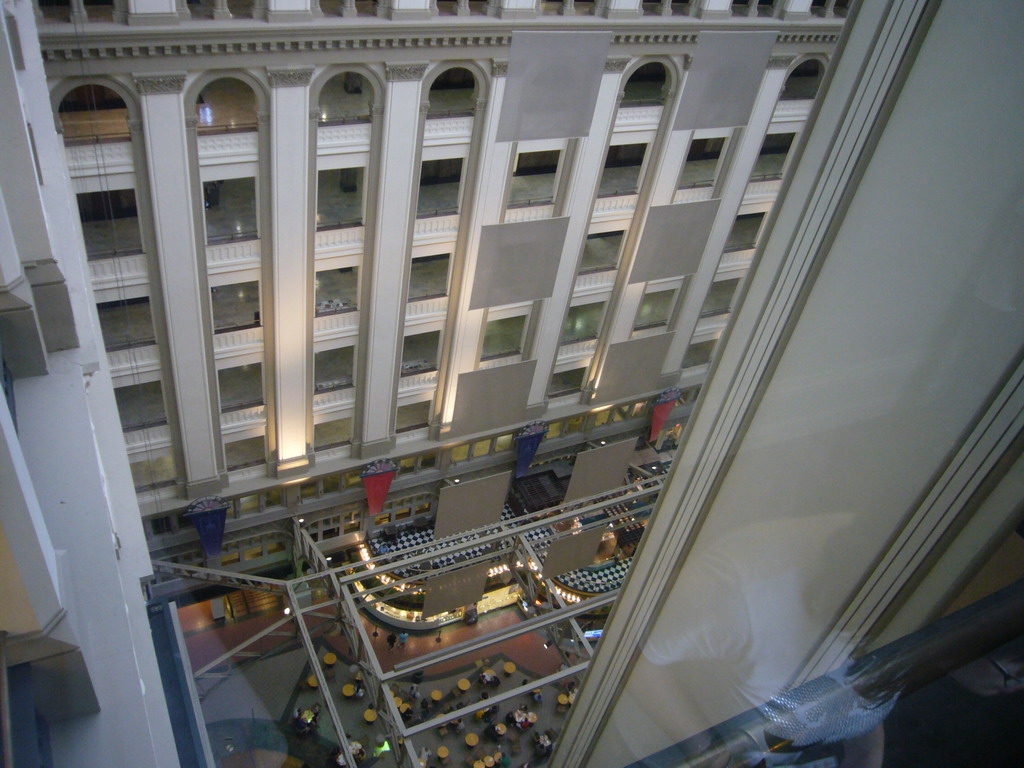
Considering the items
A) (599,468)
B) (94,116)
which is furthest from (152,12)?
(599,468)

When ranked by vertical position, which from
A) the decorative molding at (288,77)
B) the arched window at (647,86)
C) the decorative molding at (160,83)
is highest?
the arched window at (647,86)

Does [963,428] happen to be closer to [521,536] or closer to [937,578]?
[937,578]

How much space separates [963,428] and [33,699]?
1904mm

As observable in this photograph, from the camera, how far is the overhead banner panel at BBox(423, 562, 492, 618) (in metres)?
9.65

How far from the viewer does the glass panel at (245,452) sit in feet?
33.5

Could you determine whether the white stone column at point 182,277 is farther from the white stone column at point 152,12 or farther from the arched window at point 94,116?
the white stone column at point 152,12

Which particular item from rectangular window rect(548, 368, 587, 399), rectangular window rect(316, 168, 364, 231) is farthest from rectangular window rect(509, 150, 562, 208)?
rectangular window rect(548, 368, 587, 399)

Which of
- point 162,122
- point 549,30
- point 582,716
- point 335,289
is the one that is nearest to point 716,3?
point 549,30

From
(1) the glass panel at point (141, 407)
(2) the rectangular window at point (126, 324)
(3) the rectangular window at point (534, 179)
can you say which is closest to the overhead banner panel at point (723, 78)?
(3) the rectangular window at point (534, 179)

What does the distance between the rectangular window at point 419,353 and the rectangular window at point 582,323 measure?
1844 mm

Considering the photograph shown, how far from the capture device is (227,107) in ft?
25.1

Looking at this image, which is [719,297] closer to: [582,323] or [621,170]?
[582,323]

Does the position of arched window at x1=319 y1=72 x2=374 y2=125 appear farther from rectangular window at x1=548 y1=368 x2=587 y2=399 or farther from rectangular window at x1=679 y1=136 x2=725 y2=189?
rectangular window at x1=548 y1=368 x2=587 y2=399

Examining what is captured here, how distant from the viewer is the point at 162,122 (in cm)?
715
